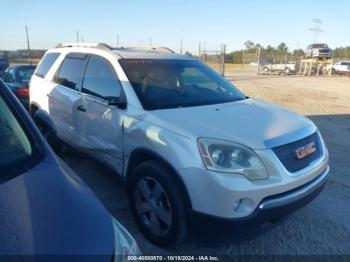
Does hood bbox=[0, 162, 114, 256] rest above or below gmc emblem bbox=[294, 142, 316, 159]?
above

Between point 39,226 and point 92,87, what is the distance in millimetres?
2753

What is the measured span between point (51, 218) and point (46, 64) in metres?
4.66

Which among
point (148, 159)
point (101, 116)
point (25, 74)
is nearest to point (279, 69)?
point (25, 74)

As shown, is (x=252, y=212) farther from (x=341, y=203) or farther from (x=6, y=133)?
(x=341, y=203)

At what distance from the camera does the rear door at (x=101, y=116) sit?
3.61 metres

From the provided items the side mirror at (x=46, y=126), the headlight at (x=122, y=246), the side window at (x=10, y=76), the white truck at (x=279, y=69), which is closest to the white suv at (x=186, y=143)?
the side mirror at (x=46, y=126)

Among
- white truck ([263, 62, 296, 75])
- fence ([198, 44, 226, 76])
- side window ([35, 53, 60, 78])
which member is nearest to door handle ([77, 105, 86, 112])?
side window ([35, 53, 60, 78])

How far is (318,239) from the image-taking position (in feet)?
10.8

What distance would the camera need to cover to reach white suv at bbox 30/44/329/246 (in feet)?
8.58

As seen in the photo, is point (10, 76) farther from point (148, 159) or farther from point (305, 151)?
point (305, 151)

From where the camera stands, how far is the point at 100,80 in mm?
4023

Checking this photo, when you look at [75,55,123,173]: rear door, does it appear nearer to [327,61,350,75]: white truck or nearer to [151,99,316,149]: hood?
[151,99,316,149]: hood

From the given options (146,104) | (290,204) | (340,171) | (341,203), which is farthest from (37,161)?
(340,171)

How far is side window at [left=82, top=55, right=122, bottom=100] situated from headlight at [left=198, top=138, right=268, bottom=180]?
4.58ft
